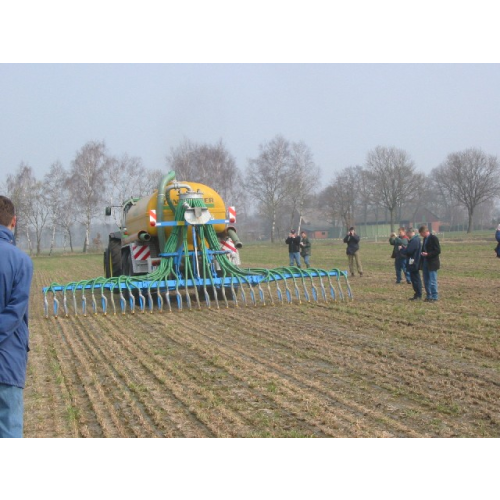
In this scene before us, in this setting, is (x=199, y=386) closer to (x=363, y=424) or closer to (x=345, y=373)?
(x=345, y=373)

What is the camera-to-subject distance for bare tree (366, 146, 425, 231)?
216 ft

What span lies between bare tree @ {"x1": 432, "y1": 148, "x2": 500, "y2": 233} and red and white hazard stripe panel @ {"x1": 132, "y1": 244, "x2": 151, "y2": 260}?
59290 millimetres

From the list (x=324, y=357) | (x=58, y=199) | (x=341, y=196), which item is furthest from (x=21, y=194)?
(x=324, y=357)

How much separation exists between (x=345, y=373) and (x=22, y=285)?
3792mm

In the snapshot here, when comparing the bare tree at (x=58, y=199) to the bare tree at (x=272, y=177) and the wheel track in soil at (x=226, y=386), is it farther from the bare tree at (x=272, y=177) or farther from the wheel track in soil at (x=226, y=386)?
the wheel track in soil at (x=226, y=386)

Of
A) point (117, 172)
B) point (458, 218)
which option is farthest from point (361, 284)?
point (458, 218)

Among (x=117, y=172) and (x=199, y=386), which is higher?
(x=117, y=172)

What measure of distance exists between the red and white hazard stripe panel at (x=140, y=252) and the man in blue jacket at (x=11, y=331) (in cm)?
956

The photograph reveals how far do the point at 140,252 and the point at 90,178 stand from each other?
41659mm

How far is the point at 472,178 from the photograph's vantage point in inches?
2692

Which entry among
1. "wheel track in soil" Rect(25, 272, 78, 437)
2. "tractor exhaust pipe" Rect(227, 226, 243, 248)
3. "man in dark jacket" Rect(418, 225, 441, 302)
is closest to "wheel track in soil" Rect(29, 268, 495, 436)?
"wheel track in soil" Rect(25, 272, 78, 437)

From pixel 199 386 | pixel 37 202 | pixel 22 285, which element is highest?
pixel 37 202

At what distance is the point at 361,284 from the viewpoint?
15.2m

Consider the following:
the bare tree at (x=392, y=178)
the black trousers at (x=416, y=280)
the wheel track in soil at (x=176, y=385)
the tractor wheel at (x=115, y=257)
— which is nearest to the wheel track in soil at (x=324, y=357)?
the wheel track in soil at (x=176, y=385)
